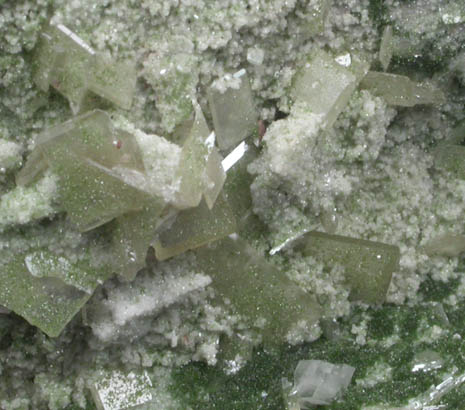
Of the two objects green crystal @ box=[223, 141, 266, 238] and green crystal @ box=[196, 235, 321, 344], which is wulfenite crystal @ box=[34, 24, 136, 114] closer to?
green crystal @ box=[223, 141, 266, 238]

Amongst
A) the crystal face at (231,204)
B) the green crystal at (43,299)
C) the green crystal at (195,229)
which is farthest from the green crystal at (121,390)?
the green crystal at (195,229)

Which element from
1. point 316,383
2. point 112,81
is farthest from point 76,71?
point 316,383

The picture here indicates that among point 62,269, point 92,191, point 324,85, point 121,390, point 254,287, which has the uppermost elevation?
point 324,85

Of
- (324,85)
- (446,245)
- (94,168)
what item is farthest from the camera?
(446,245)

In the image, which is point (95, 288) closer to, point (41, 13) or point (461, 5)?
point (41, 13)

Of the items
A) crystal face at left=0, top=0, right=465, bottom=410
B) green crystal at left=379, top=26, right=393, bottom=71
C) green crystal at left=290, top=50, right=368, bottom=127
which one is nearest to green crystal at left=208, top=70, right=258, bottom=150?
crystal face at left=0, top=0, right=465, bottom=410

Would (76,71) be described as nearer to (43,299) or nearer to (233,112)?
(233,112)

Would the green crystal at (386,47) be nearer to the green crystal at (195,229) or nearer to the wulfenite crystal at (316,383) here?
the green crystal at (195,229)
